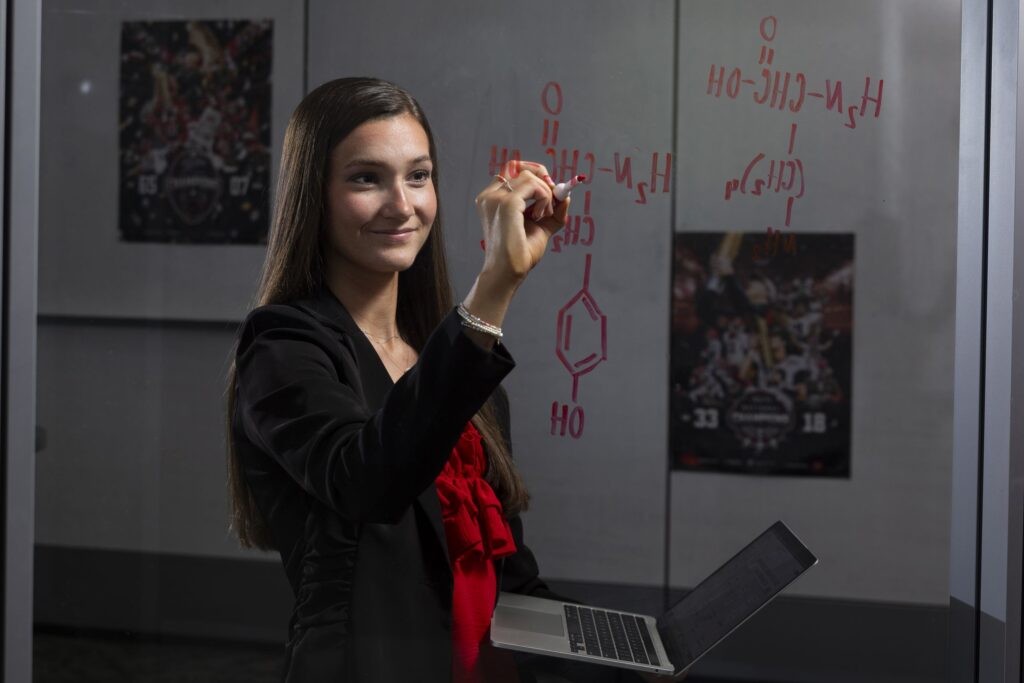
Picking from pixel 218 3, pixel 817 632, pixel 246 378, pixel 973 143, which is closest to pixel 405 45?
pixel 218 3

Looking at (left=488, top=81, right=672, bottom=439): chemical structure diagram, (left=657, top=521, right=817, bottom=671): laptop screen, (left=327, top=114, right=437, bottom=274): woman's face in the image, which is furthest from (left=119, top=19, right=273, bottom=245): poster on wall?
(left=657, top=521, right=817, bottom=671): laptop screen

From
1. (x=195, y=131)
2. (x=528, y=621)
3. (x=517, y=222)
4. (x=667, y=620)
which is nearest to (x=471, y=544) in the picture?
(x=528, y=621)

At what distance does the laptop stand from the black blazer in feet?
0.13

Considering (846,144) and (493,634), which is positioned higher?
(846,144)

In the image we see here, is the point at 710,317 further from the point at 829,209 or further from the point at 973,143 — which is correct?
the point at 973,143

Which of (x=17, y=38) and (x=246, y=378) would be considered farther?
(x=17, y=38)

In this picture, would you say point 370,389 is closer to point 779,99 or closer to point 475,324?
point 475,324

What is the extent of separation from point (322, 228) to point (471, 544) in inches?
14.7

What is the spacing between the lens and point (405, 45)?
A: 1.08 meters

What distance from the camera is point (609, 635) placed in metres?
1.08

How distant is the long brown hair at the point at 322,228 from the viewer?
106 cm

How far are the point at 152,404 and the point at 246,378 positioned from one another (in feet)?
0.80

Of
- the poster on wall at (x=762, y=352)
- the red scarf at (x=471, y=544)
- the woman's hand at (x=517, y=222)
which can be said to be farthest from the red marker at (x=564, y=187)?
the red scarf at (x=471, y=544)

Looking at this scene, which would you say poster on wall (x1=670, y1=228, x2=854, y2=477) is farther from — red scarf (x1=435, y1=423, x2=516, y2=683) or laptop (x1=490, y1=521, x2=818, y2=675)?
red scarf (x1=435, y1=423, x2=516, y2=683)
